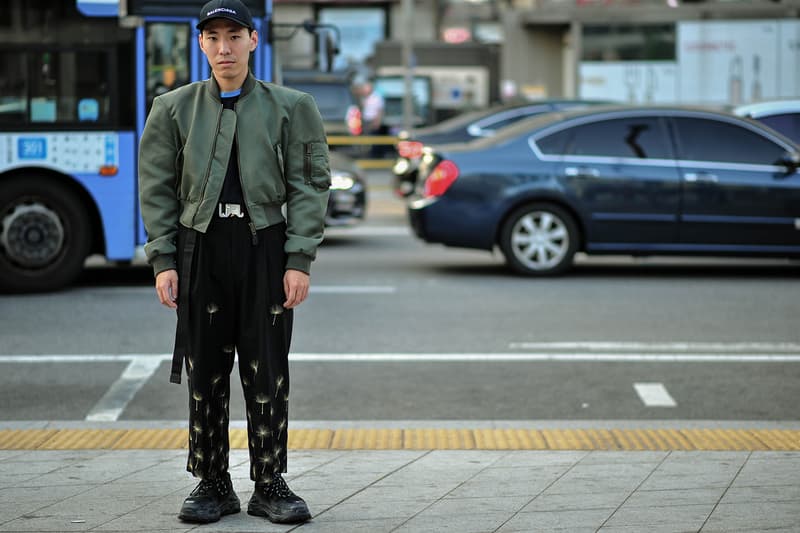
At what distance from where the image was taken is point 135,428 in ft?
21.6

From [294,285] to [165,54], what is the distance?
7.39 meters

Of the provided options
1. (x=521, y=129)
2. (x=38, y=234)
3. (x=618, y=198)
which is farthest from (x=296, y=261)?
(x=521, y=129)

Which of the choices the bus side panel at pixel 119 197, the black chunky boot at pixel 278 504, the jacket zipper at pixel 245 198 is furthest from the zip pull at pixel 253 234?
the bus side panel at pixel 119 197

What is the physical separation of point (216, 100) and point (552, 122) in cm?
850

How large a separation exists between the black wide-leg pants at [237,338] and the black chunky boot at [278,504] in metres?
0.04

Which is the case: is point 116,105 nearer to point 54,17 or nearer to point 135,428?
point 54,17

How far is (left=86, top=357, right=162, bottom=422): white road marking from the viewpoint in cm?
720

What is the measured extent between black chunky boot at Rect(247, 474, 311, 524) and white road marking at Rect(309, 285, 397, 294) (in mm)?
6911

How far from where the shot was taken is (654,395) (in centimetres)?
770

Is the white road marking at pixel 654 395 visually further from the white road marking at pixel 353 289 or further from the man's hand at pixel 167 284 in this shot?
the white road marking at pixel 353 289

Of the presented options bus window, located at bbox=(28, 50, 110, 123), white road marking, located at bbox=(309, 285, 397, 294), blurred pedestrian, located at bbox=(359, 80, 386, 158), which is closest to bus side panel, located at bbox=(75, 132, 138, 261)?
bus window, located at bbox=(28, 50, 110, 123)

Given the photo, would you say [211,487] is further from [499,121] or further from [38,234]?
[499,121]

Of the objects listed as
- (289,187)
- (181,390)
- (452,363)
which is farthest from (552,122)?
(289,187)

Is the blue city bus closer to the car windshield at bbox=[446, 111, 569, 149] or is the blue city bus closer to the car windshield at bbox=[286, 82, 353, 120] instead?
the car windshield at bbox=[446, 111, 569, 149]
